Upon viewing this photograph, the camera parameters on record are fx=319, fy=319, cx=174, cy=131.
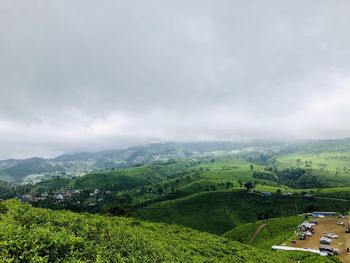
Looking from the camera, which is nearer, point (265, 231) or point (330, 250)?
point (330, 250)

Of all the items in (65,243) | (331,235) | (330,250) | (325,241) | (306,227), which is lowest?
(306,227)

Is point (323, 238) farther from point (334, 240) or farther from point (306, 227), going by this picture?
point (306, 227)

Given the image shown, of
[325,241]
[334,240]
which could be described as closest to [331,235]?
[334,240]

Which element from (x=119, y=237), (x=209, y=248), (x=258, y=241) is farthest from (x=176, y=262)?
(x=258, y=241)

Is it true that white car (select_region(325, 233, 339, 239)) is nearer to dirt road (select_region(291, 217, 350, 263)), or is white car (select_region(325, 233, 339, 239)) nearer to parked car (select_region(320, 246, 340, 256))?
dirt road (select_region(291, 217, 350, 263))

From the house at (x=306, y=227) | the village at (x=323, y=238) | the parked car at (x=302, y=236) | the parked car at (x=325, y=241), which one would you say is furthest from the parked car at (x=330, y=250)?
the house at (x=306, y=227)

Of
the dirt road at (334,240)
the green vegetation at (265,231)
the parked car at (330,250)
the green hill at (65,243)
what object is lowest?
the green vegetation at (265,231)

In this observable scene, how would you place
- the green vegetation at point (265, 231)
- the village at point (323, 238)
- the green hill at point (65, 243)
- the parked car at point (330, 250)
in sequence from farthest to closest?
the green vegetation at point (265, 231) < the village at point (323, 238) < the parked car at point (330, 250) < the green hill at point (65, 243)

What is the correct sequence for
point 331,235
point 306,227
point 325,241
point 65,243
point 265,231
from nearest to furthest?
point 65,243, point 325,241, point 331,235, point 306,227, point 265,231

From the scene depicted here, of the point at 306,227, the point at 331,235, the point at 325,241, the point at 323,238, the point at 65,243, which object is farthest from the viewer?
the point at 306,227

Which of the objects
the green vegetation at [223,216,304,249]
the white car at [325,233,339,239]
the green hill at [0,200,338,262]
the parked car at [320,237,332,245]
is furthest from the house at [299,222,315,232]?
the green hill at [0,200,338,262]

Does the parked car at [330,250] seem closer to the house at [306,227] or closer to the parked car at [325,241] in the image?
the parked car at [325,241]

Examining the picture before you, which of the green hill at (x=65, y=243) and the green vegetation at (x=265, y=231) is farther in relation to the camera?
the green vegetation at (x=265, y=231)

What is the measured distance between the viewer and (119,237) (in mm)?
30141
